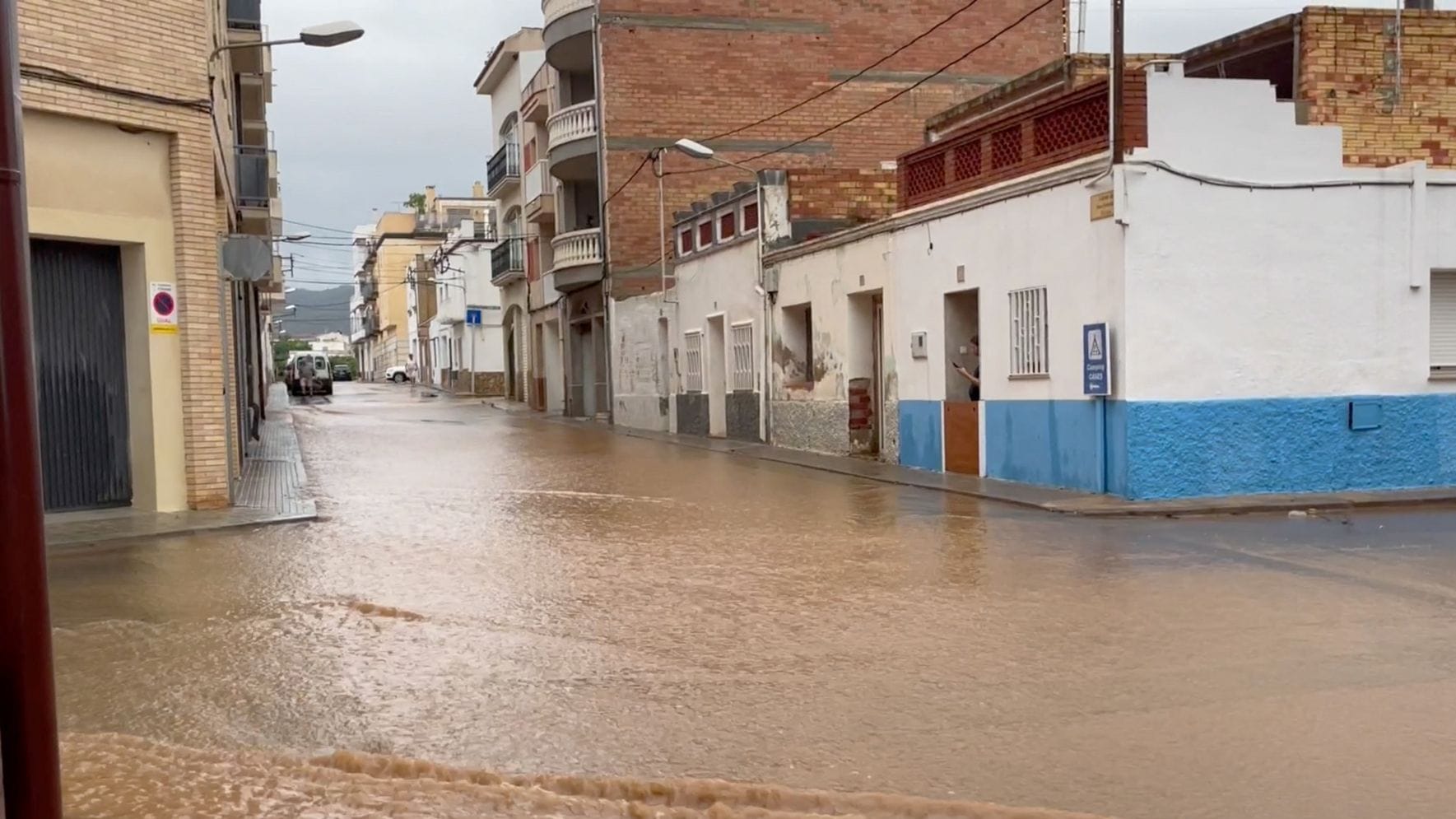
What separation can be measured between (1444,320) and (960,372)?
18.9ft

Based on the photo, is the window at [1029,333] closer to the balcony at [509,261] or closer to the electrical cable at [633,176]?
the electrical cable at [633,176]

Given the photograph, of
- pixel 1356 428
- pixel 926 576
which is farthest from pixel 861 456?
pixel 926 576

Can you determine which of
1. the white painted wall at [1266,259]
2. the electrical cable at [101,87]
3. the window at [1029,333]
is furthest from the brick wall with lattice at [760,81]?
the electrical cable at [101,87]

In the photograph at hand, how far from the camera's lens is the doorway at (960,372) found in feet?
54.5

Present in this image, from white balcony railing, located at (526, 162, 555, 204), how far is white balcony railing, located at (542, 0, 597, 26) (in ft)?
18.8

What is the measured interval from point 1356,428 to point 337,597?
11.2m

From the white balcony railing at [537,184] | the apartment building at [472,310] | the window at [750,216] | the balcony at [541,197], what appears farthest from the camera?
the apartment building at [472,310]

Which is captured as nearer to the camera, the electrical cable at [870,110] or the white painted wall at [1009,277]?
the white painted wall at [1009,277]

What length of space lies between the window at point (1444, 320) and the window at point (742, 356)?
12.1m

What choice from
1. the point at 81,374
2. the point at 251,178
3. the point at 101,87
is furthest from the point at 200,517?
the point at 251,178

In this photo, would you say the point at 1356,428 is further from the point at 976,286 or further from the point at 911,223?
the point at 911,223

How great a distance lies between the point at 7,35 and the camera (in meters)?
3.12

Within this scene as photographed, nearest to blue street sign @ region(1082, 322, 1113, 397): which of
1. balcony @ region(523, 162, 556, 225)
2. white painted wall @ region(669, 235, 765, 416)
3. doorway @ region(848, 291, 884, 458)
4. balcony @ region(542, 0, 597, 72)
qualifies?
doorway @ region(848, 291, 884, 458)

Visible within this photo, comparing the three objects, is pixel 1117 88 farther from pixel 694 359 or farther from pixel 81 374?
pixel 694 359
